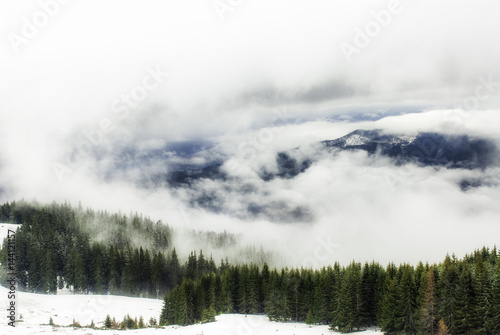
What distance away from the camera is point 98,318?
291 ft

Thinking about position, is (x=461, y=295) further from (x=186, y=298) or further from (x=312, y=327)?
(x=186, y=298)

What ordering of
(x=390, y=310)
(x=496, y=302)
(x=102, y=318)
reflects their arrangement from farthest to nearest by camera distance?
1. (x=102, y=318)
2. (x=390, y=310)
3. (x=496, y=302)

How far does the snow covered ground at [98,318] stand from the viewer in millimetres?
57247

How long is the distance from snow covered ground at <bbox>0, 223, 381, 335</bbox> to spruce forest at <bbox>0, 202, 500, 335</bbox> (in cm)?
481

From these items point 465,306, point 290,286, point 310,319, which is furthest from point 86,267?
point 465,306

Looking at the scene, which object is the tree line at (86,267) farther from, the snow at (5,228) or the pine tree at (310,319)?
the pine tree at (310,319)

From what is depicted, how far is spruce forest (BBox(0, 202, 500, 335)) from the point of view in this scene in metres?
56.7

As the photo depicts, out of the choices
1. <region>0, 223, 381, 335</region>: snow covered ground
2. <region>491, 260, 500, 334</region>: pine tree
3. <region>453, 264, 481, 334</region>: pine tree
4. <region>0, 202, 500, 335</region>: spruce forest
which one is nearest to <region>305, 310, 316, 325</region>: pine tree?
<region>0, 202, 500, 335</region>: spruce forest

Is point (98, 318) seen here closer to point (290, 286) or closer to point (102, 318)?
point (102, 318)

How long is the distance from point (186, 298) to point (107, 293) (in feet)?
175

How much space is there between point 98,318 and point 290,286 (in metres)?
51.1

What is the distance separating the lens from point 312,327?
235 feet

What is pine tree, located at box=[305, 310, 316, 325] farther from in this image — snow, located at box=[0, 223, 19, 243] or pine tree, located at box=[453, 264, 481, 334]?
snow, located at box=[0, 223, 19, 243]

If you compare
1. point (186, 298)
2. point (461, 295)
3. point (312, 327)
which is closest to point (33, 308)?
point (186, 298)
